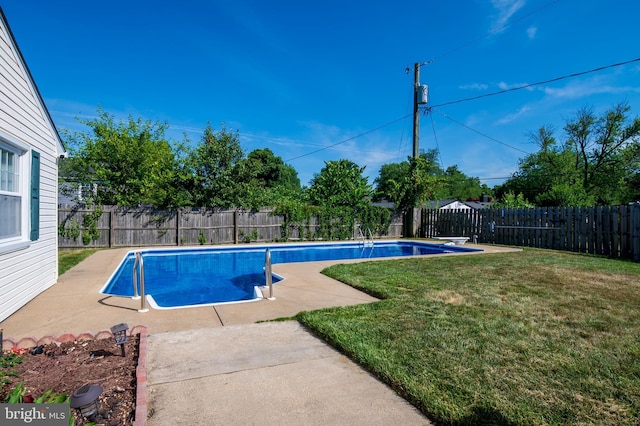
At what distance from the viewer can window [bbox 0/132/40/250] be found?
4.37m

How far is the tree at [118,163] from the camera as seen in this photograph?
574 inches

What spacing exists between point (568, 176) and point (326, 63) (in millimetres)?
30290

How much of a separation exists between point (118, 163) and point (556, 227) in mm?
18009

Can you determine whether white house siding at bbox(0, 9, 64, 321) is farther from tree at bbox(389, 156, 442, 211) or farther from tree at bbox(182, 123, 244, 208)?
tree at bbox(389, 156, 442, 211)

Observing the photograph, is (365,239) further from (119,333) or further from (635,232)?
(119,333)

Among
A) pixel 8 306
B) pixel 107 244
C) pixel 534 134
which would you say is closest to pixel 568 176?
pixel 534 134

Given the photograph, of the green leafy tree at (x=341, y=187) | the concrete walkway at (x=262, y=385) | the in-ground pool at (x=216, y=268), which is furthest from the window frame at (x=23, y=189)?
the green leafy tree at (x=341, y=187)

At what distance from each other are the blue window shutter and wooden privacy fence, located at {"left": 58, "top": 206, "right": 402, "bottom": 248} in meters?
8.99

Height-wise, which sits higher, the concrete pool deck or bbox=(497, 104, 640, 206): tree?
bbox=(497, 104, 640, 206): tree

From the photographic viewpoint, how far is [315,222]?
16.7m


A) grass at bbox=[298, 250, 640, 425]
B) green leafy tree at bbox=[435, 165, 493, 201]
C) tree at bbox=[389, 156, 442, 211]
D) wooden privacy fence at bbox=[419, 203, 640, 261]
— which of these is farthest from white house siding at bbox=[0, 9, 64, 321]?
green leafy tree at bbox=[435, 165, 493, 201]

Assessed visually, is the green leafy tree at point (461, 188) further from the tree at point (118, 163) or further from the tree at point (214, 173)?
the tree at point (118, 163)

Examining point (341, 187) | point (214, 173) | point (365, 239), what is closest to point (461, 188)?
point (341, 187)

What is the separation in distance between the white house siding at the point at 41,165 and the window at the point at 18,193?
9 centimetres
